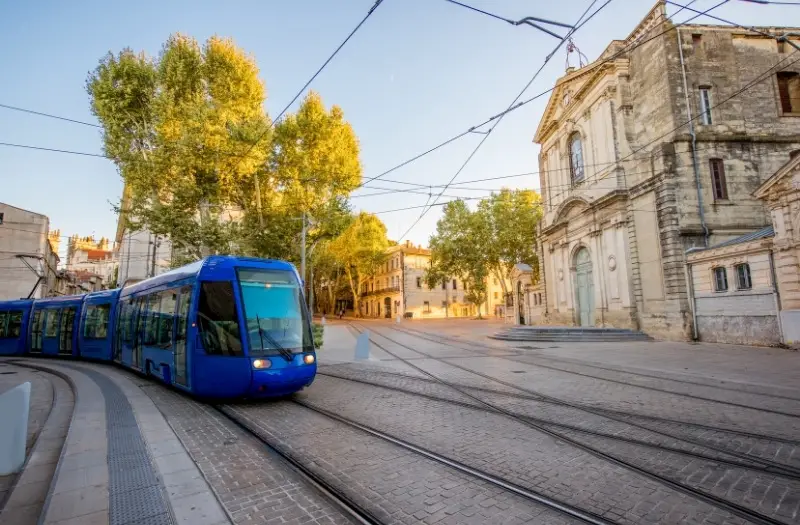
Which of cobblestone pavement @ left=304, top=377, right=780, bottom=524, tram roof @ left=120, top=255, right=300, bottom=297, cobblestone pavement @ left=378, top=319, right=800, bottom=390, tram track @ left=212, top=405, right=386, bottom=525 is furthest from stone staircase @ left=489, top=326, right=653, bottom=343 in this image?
tram track @ left=212, top=405, right=386, bottom=525

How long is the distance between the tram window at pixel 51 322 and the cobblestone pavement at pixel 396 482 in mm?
15684

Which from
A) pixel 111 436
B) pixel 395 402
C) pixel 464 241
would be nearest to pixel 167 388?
pixel 111 436

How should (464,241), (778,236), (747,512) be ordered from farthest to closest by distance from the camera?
(464,241), (778,236), (747,512)

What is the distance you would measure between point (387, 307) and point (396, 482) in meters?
60.1

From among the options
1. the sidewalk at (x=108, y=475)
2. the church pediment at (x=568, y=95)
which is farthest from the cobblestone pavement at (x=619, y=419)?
the church pediment at (x=568, y=95)

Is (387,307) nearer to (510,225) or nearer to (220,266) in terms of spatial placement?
(510,225)

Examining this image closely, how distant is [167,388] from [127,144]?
15.4 m

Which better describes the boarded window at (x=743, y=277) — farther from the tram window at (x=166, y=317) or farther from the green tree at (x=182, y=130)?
the green tree at (x=182, y=130)

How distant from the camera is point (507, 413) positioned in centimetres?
643

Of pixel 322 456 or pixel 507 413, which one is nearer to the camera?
pixel 322 456

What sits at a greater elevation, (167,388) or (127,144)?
(127,144)

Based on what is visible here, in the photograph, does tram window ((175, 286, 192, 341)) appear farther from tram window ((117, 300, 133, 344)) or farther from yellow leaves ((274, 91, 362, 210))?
yellow leaves ((274, 91, 362, 210))

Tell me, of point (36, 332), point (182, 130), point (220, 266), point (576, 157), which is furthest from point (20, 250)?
point (576, 157)

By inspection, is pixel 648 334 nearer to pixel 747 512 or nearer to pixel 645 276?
pixel 645 276
